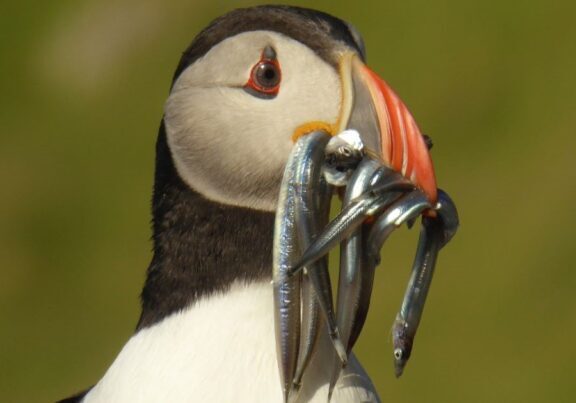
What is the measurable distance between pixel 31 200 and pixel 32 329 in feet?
3.05

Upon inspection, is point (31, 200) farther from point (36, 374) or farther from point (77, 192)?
point (36, 374)

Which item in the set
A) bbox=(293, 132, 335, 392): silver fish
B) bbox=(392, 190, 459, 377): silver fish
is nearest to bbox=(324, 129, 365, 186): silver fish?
bbox=(293, 132, 335, 392): silver fish

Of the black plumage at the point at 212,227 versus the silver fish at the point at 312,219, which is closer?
the silver fish at the point at 312,219

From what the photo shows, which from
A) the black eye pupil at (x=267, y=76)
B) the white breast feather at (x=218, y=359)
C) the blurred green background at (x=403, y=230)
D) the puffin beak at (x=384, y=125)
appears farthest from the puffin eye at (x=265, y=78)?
the blurred green background at (x=403, y=230)

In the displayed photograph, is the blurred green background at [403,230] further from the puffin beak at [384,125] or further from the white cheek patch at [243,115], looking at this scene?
the puffin beak at [384,125]

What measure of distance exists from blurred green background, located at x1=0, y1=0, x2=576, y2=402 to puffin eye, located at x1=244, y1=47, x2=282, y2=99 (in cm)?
479

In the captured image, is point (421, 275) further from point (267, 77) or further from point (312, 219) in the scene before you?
point (267, 77)

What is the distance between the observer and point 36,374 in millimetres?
9422

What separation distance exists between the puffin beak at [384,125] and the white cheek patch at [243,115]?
4 centimetres

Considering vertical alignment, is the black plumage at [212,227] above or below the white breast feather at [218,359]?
above

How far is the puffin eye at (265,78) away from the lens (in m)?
4.32

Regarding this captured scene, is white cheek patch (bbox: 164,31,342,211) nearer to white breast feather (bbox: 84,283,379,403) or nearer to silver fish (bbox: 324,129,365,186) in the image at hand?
silver fish (bbox: 324,129,365,186)

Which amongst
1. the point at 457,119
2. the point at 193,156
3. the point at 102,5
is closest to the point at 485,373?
the point at 457,119

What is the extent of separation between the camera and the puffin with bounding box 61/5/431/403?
4.26 metres
